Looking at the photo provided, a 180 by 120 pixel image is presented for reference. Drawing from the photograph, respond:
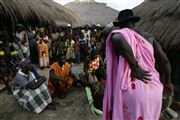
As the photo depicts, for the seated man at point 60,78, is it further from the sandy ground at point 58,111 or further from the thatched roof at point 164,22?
the thatched roof at point 164,22

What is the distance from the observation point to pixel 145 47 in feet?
9.98

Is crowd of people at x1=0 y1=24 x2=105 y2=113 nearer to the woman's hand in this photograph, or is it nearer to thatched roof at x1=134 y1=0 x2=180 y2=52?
thatched roof at x1=134 y1=0 x2=180 y2=52

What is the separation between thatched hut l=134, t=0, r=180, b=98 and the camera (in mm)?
7062

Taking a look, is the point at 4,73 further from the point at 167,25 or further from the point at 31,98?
the point at 167,25

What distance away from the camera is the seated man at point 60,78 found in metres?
7.40

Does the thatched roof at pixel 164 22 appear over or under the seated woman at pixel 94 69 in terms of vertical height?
over

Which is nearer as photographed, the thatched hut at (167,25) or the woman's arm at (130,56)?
the woman's arm at (130,56)

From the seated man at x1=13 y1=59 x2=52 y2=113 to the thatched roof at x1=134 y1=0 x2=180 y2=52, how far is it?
2728 mm

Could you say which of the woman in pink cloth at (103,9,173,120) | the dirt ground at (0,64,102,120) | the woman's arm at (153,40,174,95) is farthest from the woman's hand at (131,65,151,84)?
the dirt ground at (0,64,102,120)

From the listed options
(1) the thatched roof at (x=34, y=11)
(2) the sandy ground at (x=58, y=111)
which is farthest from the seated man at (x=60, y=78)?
(1) the thatched roof at (x=34, y=11)

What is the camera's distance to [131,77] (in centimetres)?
300

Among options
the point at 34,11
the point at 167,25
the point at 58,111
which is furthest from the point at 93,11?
the point at 58,111

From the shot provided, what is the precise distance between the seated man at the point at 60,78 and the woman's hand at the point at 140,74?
454cm

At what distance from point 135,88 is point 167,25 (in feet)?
15.9
